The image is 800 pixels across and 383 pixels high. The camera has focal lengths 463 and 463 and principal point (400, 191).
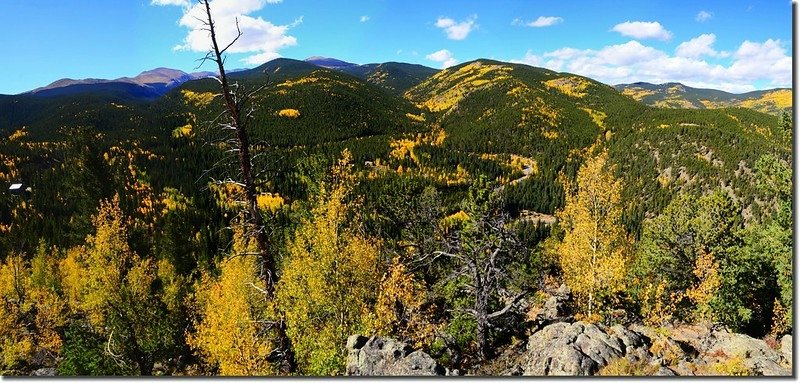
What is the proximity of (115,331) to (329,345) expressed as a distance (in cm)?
1634

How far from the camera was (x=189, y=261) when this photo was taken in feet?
207

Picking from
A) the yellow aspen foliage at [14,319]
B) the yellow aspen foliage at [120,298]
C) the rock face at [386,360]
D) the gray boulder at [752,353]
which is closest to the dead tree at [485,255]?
the rock face at [386,360]

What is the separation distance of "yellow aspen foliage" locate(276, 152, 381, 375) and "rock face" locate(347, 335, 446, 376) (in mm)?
910

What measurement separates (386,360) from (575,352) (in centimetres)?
539

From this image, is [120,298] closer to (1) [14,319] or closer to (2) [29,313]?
(1) [14,319]

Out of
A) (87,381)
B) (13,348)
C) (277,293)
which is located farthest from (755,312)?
(13,348)

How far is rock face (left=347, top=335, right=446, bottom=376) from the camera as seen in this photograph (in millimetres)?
13180

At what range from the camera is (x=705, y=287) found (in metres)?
22.9

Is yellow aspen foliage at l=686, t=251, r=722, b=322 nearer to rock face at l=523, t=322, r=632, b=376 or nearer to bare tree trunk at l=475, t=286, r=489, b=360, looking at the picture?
bare tree trunk at l=475, t=286, r=489, b=360

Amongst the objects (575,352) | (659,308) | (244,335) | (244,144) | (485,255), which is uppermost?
(244,144)

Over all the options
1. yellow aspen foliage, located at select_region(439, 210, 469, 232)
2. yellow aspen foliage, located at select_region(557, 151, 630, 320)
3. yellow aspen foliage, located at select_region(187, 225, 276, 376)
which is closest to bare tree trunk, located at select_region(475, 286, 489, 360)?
yellow aspen foliage, located at select_region(439, 210, 469, 232)

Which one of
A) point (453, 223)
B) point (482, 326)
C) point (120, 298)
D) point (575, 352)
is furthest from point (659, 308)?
point (453, 223)

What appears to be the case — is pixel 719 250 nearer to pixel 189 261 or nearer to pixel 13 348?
pixel 13 348

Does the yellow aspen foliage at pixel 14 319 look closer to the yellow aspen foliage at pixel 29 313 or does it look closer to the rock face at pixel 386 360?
the yellow aspen foliage at pixel 29 313
